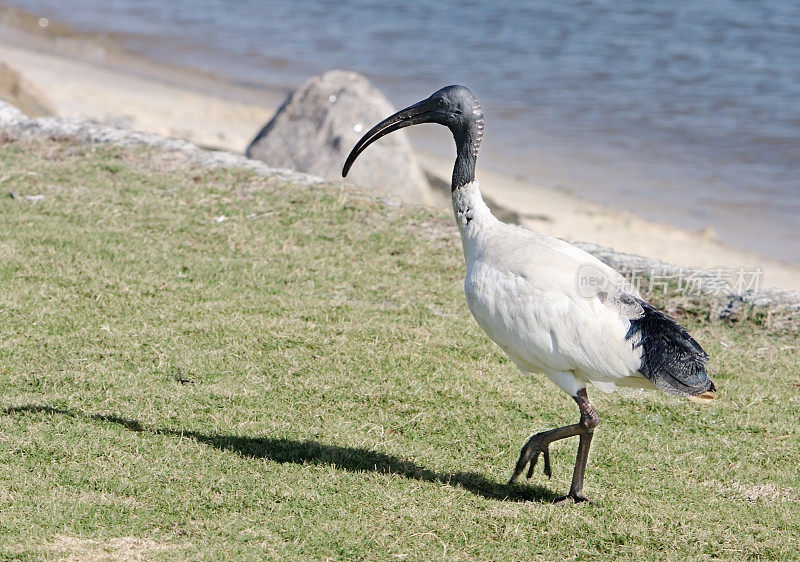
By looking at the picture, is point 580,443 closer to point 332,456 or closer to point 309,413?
point 332,456

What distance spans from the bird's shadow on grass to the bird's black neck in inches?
59.5

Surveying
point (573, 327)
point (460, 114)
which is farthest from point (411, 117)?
point (573, 327)

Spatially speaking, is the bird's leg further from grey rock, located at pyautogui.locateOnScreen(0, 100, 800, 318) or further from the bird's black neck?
grey rock, located at pyautogui.locateOnScreen(0, 100, 800, 318)

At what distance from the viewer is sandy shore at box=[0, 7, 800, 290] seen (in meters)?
12.7

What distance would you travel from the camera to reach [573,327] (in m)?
4.88

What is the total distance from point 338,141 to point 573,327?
22.6 feet

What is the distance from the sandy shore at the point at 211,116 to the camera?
12727 mm

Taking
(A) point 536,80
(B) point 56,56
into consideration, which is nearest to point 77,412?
(A) point 536,80

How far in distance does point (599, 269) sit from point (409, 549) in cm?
167

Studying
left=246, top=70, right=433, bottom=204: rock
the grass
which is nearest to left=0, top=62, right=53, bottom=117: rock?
left=246, top=70, right=433, bottom=204: rock

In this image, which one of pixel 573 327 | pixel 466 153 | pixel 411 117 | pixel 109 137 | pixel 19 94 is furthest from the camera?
pixel 19 94

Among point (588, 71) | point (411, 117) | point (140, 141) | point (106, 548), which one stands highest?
point (411, 117)

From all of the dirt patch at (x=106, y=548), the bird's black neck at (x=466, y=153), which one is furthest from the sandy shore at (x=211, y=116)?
the dirt patch at (x=106, y=548)

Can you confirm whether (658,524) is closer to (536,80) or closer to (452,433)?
(452,433)
